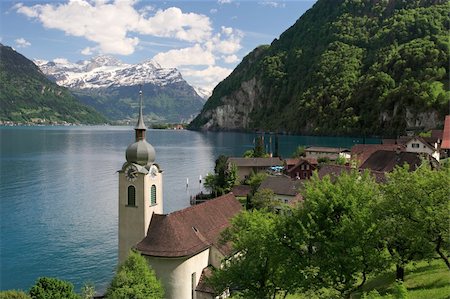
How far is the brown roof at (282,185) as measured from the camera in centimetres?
7100

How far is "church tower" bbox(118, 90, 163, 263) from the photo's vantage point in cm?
3941

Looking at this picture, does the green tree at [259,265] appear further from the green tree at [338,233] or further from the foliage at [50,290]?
the foliage at [50,290]

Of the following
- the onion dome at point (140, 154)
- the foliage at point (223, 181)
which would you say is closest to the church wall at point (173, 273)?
the onion dome at point (140, 154)

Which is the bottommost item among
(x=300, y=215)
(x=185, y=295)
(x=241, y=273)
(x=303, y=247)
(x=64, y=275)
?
(x=64, y=275)

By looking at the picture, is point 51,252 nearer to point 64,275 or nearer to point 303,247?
point 64,275

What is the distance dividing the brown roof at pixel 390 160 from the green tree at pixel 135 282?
49.6 meters

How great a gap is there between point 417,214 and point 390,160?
5597 centimetres

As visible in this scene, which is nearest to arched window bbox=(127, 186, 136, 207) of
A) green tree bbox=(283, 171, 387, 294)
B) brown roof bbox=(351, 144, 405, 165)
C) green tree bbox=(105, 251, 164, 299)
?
green tree bbox=(105, 251, 164, 299)

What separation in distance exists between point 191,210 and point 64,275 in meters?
20.7

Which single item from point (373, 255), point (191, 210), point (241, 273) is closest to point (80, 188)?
point (191, 210)

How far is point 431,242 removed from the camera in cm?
2481

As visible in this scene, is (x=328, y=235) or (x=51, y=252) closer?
(x=328, y=235)

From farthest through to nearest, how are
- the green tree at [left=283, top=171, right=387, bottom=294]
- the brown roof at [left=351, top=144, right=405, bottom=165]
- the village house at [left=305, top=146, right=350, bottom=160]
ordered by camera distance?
the village house at [left=305, top=146, right=350, bottom=160], the brown roof at [left=351, top=144, right=405, bottom=165], the green tree at [left=283, top=171, right=387, bottom=294]

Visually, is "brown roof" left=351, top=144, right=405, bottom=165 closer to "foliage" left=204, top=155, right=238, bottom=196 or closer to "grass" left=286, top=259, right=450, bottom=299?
"foliage" left=204, top=155, right=238, bottom=196
